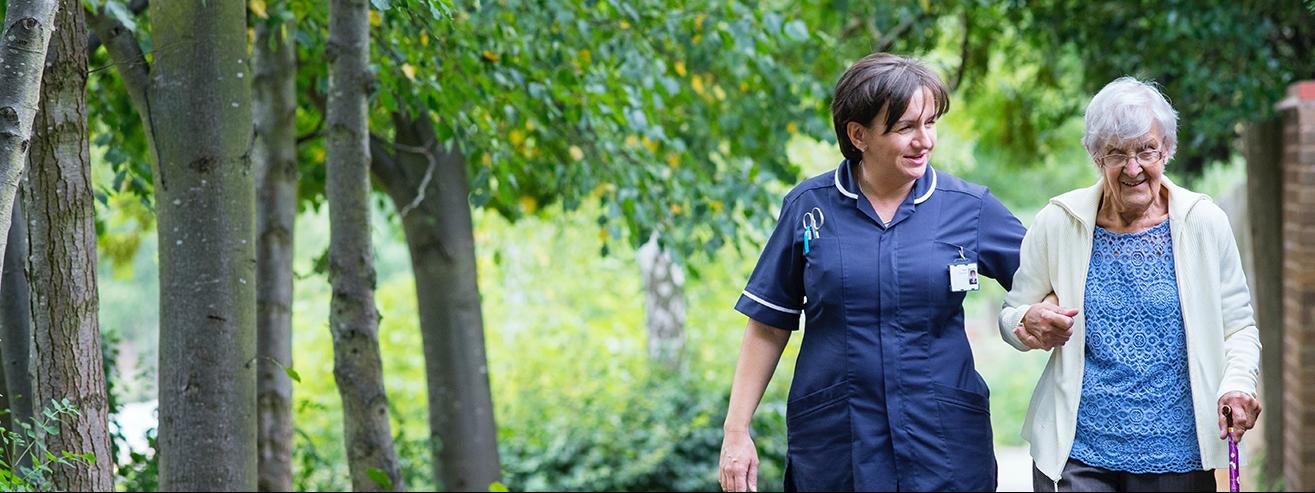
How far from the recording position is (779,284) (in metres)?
3.67

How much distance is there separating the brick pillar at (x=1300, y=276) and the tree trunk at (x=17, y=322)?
537 centimetres

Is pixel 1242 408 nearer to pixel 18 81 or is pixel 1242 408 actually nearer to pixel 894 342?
pixel 894 342

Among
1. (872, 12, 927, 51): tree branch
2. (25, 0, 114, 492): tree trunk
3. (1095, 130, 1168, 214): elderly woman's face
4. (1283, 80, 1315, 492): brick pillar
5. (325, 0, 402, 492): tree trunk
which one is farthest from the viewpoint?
(872, 12, 927, 51): tree branch

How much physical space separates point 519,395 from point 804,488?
446 inches

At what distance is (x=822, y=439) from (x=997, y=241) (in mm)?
613

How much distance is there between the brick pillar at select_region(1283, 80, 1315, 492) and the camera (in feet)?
22.5

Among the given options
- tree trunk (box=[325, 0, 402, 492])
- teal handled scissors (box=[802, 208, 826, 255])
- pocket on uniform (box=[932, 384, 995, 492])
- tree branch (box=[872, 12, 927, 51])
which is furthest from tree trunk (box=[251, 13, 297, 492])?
tree branch (box=[872, 12, 927, 51])

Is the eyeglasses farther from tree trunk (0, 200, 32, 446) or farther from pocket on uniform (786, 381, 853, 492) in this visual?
tree trunk (0, 200, 32, 446)

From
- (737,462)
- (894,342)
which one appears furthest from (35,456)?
(894,342)

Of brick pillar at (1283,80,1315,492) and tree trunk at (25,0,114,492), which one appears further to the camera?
brick pillar at (1283,80,1315,492)

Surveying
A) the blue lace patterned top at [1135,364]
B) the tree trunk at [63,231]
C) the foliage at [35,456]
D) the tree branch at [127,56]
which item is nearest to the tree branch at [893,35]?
the tree branch at [127,56]

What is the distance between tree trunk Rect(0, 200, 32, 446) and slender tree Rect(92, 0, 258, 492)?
1.57 ft

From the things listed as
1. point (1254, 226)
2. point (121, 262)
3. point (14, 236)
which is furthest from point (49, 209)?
point (1254, 226)

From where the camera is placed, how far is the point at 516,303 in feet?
59.8
